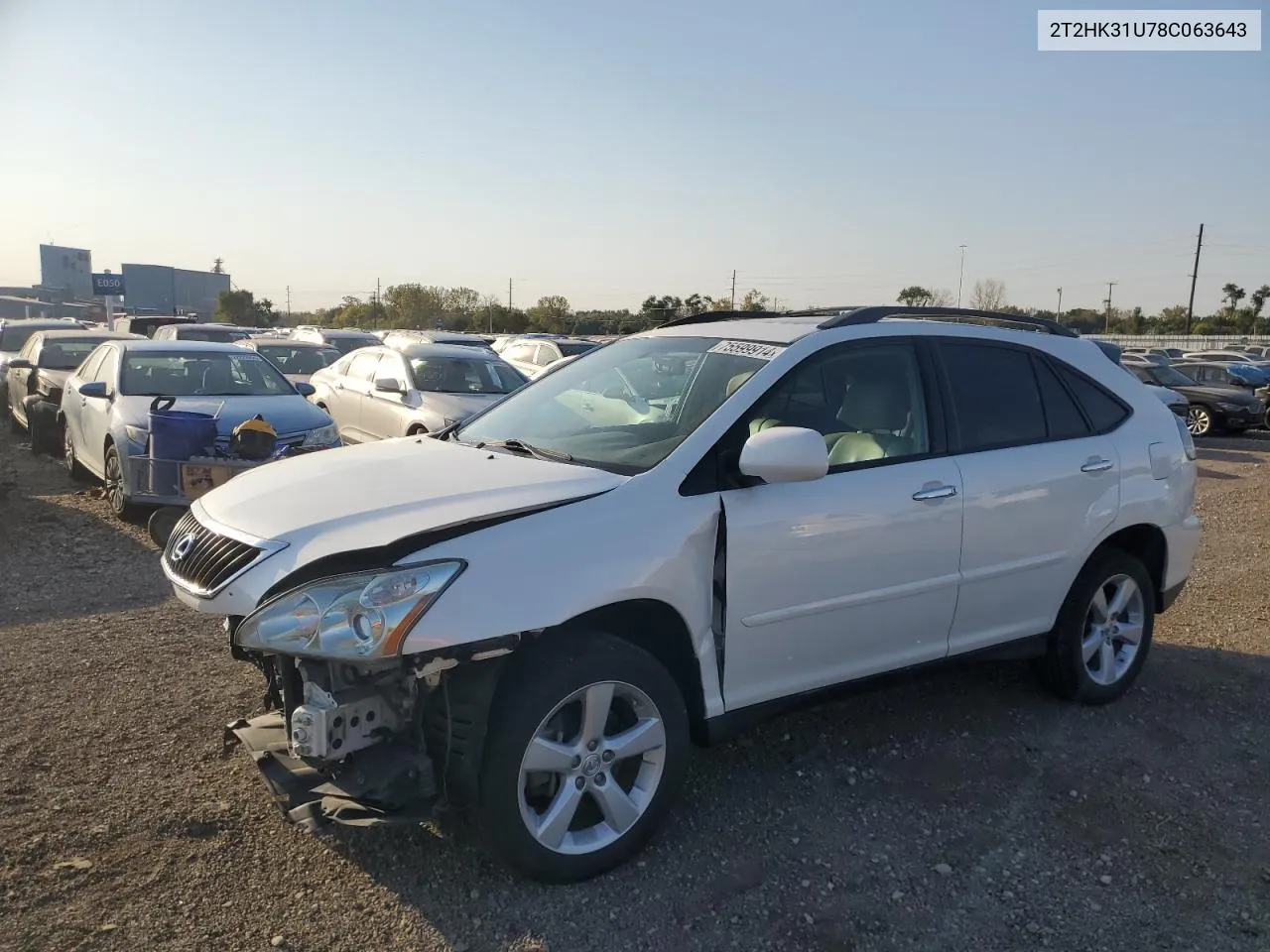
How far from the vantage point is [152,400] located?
8234 millimetres

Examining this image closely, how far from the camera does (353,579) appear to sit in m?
2.77

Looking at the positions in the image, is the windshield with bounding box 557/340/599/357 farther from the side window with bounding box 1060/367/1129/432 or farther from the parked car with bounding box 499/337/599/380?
the side window with bounding box 1060/367/1129/432

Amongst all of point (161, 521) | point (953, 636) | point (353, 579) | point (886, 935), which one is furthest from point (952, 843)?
point (161, 521)

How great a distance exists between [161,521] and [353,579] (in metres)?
2.14

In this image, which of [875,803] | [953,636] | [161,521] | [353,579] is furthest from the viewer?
[161,521]

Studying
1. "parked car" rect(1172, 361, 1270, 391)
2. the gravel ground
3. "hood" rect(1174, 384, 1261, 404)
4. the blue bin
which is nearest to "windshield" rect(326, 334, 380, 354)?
the blue bin

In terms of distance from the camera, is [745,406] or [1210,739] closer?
[745,406]

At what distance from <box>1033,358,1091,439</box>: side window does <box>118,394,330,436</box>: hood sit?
236 inches

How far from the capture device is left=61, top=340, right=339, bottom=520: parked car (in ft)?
25.7

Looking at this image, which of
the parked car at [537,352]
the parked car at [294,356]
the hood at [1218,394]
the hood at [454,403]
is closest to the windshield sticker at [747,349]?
the hood at [454,403]

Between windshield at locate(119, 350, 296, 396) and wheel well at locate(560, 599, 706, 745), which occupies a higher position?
windshield at locate(119, 350, 296, 396)

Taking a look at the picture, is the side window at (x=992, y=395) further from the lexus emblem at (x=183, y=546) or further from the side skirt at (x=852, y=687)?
the lexus emblem at (x=183, y=546)

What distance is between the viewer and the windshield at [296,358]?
1533 centimetres

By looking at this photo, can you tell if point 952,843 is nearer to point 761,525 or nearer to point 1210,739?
point 761,525
